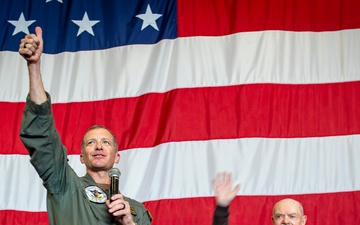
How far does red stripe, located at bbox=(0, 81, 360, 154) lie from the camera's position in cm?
397

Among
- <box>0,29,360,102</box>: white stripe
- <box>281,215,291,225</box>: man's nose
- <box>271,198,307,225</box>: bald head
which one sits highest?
<box>0,29,360,102</box>: white stripe

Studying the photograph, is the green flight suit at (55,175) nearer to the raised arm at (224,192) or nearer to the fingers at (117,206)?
the fingers at (117,206)

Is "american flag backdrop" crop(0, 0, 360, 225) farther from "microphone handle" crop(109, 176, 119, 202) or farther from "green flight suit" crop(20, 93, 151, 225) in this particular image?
"microphone handle" crop(109, 176, 119, 202)

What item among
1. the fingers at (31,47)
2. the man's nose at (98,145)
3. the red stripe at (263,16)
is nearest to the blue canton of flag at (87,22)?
the red stripe at (263,16)

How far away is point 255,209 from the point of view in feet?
12.6

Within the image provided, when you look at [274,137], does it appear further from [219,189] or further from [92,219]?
[92,219]

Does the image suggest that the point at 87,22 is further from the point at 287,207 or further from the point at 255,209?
the point at 287,207

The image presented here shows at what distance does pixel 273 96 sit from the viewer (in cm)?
405

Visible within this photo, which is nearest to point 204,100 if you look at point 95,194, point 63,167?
point 95,194

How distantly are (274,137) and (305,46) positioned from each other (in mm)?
584

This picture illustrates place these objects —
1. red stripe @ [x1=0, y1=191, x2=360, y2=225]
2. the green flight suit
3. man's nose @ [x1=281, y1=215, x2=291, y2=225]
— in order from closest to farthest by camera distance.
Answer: the green flight suit, man's nose @ [x1=281, y1=215, x2=291, y2=225], red stripe @ [x1=0, y1=191, x2=360, y2=225]

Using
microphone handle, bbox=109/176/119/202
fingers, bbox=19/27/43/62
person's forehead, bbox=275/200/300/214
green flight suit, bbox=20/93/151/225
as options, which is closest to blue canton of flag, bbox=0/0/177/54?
person's forehead, bbox=275/200/300/214

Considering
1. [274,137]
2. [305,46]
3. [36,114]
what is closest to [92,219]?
[36,114]

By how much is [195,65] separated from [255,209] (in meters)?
0.93
